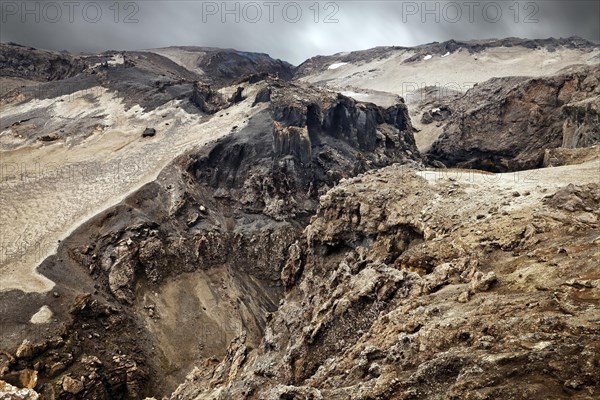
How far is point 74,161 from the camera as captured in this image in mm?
50094

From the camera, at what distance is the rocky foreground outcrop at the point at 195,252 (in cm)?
3086

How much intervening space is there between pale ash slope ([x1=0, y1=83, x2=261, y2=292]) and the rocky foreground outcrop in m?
1.77

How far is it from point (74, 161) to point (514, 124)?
58448mm

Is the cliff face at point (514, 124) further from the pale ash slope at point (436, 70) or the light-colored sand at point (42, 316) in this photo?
the light-colored sand at point (42, 316)

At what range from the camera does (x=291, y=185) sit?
162ft

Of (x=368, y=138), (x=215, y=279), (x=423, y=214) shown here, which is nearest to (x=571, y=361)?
(x=423, y=214)

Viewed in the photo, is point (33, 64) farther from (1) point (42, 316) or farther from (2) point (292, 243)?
(1) point (42, 316)

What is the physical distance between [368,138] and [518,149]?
21248mm

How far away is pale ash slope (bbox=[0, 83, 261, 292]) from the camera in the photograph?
36.9 m

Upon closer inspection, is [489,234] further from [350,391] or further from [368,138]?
[368,138]

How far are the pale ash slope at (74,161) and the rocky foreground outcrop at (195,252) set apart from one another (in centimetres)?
177

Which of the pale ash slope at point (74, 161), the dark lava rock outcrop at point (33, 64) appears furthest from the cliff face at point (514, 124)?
the dark lava rock outcrop at point (33, 64)

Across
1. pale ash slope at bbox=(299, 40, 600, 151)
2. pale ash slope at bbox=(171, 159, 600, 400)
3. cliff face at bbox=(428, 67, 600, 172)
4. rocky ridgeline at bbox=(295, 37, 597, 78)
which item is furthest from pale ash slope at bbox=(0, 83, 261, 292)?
rocky ridgeline at bbox=(295, 37, 597, 78)

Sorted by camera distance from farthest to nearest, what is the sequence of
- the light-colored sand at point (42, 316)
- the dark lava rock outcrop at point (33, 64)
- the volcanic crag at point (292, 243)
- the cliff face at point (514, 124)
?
the dark lava rock outcrop at point (33, 64)
the cliff face at point (514, 124)
the light-colored sand at point (42, 316)
the volcanic crag at point (292, 243)
